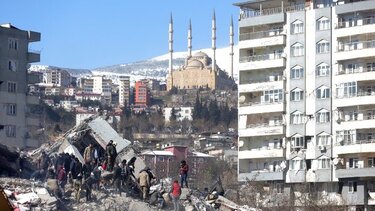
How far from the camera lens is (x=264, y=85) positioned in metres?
73.7

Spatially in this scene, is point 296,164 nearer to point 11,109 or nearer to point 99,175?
point 11,109

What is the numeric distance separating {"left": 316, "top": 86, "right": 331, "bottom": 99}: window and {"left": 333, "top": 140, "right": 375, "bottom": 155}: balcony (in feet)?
9.28

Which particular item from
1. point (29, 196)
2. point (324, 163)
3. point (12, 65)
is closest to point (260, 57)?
point (324, 163)

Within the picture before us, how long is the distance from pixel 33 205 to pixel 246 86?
41509mm

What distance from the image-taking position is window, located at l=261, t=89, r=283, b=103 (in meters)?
72.8

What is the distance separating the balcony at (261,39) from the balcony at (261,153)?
5.38m

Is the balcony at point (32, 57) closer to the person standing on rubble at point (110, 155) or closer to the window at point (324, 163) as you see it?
the window at point (324, 163)

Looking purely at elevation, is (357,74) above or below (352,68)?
below

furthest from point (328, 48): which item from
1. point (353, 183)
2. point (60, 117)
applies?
point (60, 117)

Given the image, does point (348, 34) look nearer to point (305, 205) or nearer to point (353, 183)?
point (353, 183)

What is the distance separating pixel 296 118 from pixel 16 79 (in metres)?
17.2

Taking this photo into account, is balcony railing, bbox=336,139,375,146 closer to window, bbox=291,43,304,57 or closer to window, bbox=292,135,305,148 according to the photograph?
window, bbox=292,135,305,148

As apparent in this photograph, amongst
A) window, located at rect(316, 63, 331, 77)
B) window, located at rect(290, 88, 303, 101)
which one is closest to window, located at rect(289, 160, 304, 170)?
window, located at rect(290, 88, 303, 101)

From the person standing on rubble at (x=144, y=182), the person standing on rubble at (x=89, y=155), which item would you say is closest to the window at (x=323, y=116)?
the person standing on rubble at (x=89, y=155)
